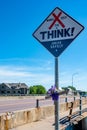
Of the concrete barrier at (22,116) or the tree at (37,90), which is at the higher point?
the tree at (37,90)

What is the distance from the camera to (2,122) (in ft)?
36.6

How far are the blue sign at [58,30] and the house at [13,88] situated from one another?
15508 cm

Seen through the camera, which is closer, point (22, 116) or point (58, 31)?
point (58, 31)

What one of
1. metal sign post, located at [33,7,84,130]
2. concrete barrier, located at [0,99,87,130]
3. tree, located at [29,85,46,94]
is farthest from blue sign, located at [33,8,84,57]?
tree, located at [29,85,46,94]

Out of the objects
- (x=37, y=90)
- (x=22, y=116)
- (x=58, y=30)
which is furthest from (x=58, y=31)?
(x=37, y=90)


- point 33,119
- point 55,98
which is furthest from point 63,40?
point 33,119

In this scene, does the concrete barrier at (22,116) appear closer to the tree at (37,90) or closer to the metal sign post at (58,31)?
the metal sign post at (58,31)

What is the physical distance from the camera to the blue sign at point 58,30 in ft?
16.5

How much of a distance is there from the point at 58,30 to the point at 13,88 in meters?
164

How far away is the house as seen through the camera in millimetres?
161750

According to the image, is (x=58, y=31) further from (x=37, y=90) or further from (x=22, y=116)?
(x=37, y=90)

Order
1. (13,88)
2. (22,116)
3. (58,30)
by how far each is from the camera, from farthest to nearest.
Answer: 1. (13,88)
2. (22,116)
3. (58,30)

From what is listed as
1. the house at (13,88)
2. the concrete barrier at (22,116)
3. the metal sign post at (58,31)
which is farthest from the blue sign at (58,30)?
the house at (13,88)

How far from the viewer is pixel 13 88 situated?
6619 inches
